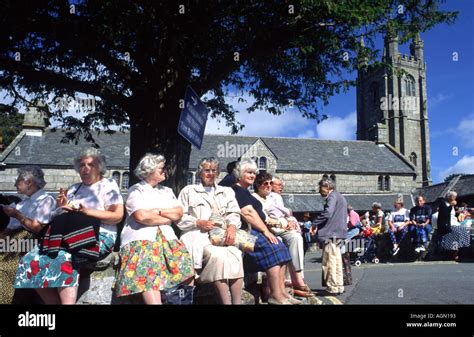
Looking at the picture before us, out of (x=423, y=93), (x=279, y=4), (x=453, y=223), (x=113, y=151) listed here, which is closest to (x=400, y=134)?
(x=423, y=93)

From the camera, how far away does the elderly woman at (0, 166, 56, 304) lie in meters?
3.80

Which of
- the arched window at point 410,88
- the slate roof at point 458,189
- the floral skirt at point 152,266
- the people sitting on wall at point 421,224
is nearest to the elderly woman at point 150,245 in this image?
the floral skirt at point 152,266

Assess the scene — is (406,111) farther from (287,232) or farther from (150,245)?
(150,245)

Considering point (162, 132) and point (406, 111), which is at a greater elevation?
point (406, 111)

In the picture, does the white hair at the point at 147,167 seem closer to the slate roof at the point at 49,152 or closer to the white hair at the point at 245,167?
the white hair at the point at 245,167

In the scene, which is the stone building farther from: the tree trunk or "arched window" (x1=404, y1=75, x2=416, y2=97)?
the tree trunk

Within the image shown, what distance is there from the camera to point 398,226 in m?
11.5

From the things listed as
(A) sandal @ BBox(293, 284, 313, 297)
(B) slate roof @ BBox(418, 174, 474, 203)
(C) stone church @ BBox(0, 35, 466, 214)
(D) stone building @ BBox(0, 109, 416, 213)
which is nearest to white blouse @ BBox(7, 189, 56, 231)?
(A) sandal @ BBox(293, 284, 313, 297)

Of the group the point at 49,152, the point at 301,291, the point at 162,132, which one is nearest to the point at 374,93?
the point at 49,152

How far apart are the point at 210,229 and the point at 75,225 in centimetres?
143

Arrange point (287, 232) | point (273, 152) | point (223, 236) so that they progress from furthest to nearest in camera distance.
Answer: point (273, 152) → point (287, 232) → point (223, 236)

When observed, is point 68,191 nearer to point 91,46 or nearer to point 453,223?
point 91,46
